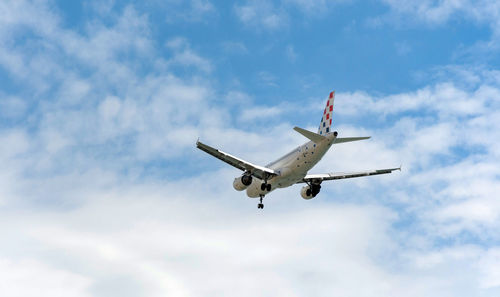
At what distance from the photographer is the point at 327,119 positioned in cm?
6500

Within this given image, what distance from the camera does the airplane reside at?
61938mm

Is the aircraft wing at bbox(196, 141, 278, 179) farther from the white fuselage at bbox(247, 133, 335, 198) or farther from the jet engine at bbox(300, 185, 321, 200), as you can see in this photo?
the jet engine at bbox(300, 185, 321, 200)

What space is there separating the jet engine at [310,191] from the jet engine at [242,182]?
8278 millimetres

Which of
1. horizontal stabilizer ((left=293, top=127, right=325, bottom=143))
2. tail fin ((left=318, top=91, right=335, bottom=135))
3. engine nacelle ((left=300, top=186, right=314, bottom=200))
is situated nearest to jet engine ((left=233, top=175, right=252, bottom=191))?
engine nacelle ((left=300, top=186, right=314, bottom=200))

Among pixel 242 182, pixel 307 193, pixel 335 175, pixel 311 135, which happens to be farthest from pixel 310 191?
pixel 311 135

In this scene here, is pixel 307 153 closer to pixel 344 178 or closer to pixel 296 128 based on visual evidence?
pixel 296 128

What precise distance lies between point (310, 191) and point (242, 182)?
9.89 m

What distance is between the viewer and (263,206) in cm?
7156

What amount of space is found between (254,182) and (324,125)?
1104 cm

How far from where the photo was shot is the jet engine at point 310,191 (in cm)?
7275

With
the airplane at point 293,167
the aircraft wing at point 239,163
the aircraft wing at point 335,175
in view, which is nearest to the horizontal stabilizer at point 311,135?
the airplane at point 293,167

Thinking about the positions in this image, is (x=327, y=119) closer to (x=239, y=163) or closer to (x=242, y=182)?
(x=239, y=163)

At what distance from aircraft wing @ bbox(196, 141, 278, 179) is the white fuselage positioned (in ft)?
3.26

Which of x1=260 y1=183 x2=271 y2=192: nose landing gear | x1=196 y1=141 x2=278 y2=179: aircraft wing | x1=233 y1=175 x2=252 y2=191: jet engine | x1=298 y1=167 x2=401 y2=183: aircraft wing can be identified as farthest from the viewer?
x1=298 y1=167 x2=401 y2=183: aircraft wing
